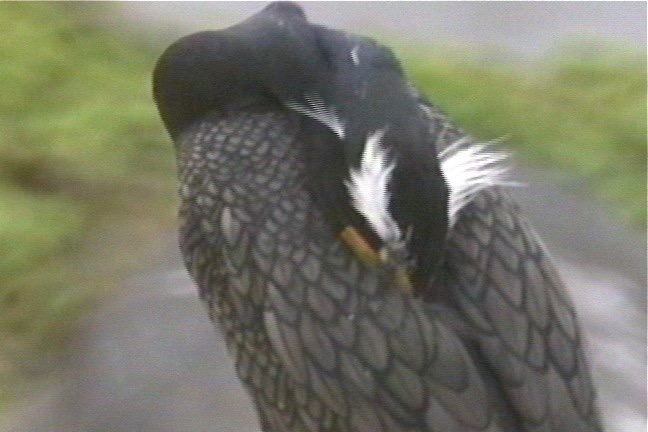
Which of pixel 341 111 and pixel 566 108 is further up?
pixel 341 111

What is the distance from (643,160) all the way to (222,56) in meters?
0.92

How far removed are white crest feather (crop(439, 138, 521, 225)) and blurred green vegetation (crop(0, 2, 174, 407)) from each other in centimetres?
73

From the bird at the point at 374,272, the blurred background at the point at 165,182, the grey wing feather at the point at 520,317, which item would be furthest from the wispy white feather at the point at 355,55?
the blurred background at the point at 165,182

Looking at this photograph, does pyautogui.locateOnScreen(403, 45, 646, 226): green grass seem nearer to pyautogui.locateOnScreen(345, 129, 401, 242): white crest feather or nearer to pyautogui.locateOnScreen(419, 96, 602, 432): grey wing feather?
pyautogui.locateOnScreen(419, 96, 602, 432): grey wing feather

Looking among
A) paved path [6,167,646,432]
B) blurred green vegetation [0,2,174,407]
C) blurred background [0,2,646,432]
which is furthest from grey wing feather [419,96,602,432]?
blurred green vegetation [0,2,174,407]

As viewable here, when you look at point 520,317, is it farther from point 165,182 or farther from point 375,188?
point 165,182

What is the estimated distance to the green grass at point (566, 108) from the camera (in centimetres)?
166

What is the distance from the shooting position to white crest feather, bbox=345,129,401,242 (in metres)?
0.76

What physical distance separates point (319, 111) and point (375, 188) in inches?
5.6

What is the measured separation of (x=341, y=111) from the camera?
33.3 inches

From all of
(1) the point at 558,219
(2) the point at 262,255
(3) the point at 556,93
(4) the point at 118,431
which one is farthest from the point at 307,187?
Result: (3) the point at 556,93

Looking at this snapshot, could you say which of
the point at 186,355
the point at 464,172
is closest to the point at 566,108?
the point at 186,355

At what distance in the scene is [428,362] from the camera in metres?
0.79

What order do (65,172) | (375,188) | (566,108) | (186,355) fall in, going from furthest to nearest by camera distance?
(566,108) → (65,172) → (186,355) → (375,188)
